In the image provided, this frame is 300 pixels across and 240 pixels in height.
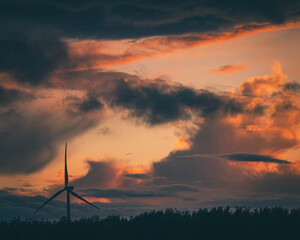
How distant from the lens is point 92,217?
156 metres

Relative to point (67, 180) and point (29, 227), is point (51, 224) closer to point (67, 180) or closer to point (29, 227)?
point (29, 227)

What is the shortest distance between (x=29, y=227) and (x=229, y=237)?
53.4m

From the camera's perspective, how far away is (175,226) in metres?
143

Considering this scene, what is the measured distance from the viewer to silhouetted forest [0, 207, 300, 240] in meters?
137

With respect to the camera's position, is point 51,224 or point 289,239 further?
point 51,224

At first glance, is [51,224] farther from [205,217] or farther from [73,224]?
[205,217]

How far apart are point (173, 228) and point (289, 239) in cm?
2779

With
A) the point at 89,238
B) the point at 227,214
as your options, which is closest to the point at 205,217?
the point at 227,214

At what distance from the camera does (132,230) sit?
477 feet

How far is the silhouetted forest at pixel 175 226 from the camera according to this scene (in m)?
137

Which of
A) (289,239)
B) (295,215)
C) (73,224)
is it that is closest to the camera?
(289,239)

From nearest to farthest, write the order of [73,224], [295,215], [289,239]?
[289,239] < [295,215] < [73,224]

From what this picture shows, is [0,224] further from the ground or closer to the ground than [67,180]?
closer to the ground

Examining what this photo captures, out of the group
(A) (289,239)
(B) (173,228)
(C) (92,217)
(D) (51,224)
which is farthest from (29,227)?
(A) (289,239)
